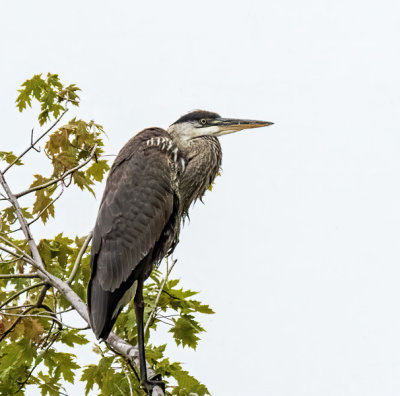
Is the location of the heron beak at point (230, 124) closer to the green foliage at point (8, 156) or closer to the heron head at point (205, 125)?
the heron head at point (205, 125)

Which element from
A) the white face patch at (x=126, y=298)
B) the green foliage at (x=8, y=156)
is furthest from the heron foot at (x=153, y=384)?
the green foliage at (x=8, y=156)

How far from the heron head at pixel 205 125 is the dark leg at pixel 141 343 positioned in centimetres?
115

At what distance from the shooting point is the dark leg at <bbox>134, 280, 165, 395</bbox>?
3.41 m

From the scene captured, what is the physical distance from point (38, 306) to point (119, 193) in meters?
0.90

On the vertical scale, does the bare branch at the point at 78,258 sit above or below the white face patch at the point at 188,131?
below

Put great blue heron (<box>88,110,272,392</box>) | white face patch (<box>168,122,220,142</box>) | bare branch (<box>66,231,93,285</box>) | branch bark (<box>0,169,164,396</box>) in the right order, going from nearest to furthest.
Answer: branch bark (<box>0,169,164,396</box>) → bare branch (<box>66,231,93,285</box>) → great blue heron (<box>88,110,272,392</box>) → white face patch (<box>168,122,220,142</box>)

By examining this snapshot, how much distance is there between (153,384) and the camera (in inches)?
133

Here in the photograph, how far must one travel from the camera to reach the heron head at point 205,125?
4.57m

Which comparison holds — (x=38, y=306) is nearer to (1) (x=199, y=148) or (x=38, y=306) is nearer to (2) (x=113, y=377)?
(2) (x=113, y=377)

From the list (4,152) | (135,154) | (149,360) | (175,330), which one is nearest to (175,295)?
(175,330)

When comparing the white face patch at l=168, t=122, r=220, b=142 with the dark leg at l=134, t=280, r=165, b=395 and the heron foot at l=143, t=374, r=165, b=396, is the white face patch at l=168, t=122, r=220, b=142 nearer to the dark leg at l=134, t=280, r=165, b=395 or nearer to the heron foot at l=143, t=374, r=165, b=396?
the dark leg at l=134, t=280, r=165, b=395

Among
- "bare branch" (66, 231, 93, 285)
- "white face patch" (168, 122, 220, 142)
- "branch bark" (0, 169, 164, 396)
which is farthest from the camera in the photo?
"white face patch" (168, 122, 220, 142)

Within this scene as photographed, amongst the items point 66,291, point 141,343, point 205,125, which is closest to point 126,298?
point 141,343

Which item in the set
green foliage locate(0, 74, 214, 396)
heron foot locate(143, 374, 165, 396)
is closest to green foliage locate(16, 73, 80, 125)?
green foliage locate(0, 74, 214, 396)
